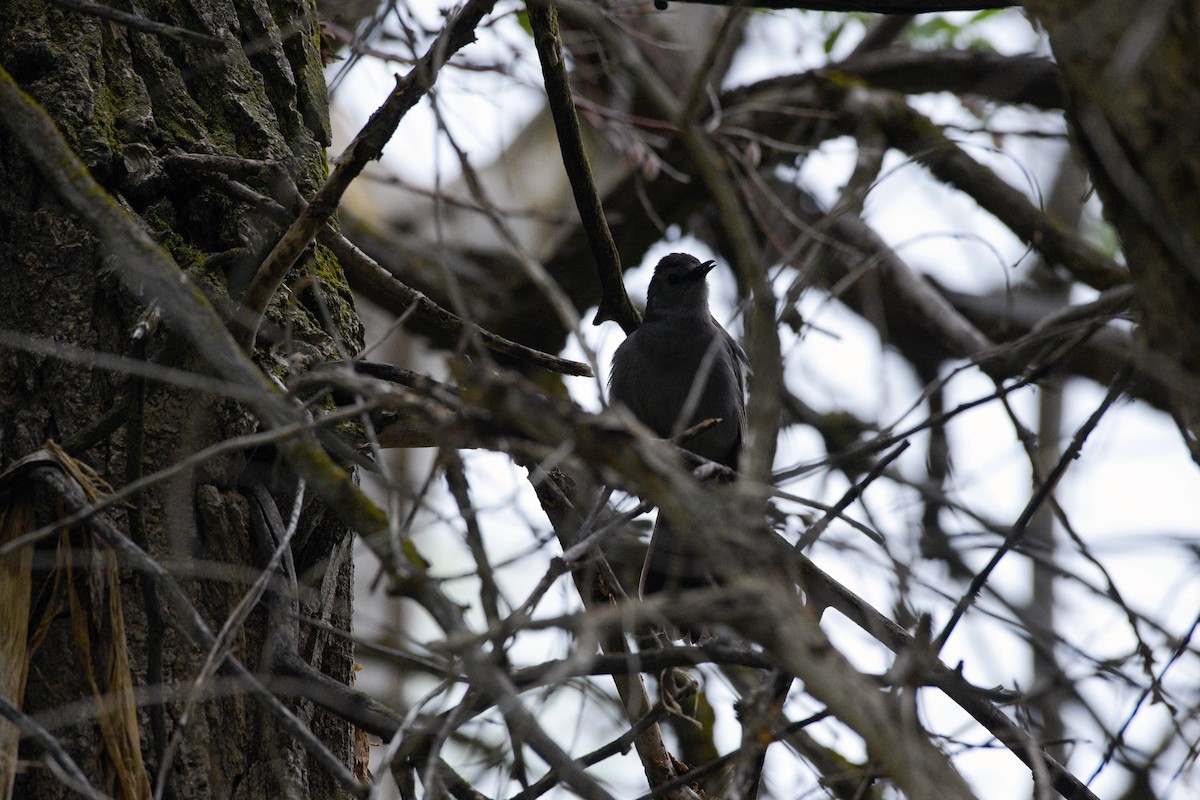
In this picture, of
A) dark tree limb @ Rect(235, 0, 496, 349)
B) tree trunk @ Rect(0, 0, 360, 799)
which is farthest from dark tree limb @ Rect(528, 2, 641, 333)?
tree trunk @ Rect(0, 0, 360, 799)

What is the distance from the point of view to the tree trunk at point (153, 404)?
2221 millimetres

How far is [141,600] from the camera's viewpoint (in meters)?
2.38

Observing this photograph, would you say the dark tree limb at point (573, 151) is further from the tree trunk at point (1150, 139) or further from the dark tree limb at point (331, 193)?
the tree trunk at point (1150, 139)

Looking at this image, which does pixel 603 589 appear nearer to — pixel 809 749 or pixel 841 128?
pixel 809 749

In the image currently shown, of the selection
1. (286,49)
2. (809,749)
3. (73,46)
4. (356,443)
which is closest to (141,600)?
(356,443)

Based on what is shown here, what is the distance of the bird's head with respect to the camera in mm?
5492

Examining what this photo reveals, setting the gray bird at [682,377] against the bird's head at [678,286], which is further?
the bird's head at [678,286]

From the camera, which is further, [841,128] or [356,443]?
[841,128]

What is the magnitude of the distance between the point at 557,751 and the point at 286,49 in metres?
2.37

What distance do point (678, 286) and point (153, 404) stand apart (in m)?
3.42

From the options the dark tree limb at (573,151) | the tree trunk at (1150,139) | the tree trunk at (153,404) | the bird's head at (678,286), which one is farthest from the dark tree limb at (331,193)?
the bird's head at (678,286)

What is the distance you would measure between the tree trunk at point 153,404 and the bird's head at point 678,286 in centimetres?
271

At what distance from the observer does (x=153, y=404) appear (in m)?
2.53

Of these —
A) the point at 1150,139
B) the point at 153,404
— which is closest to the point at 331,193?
the point at 153,404
